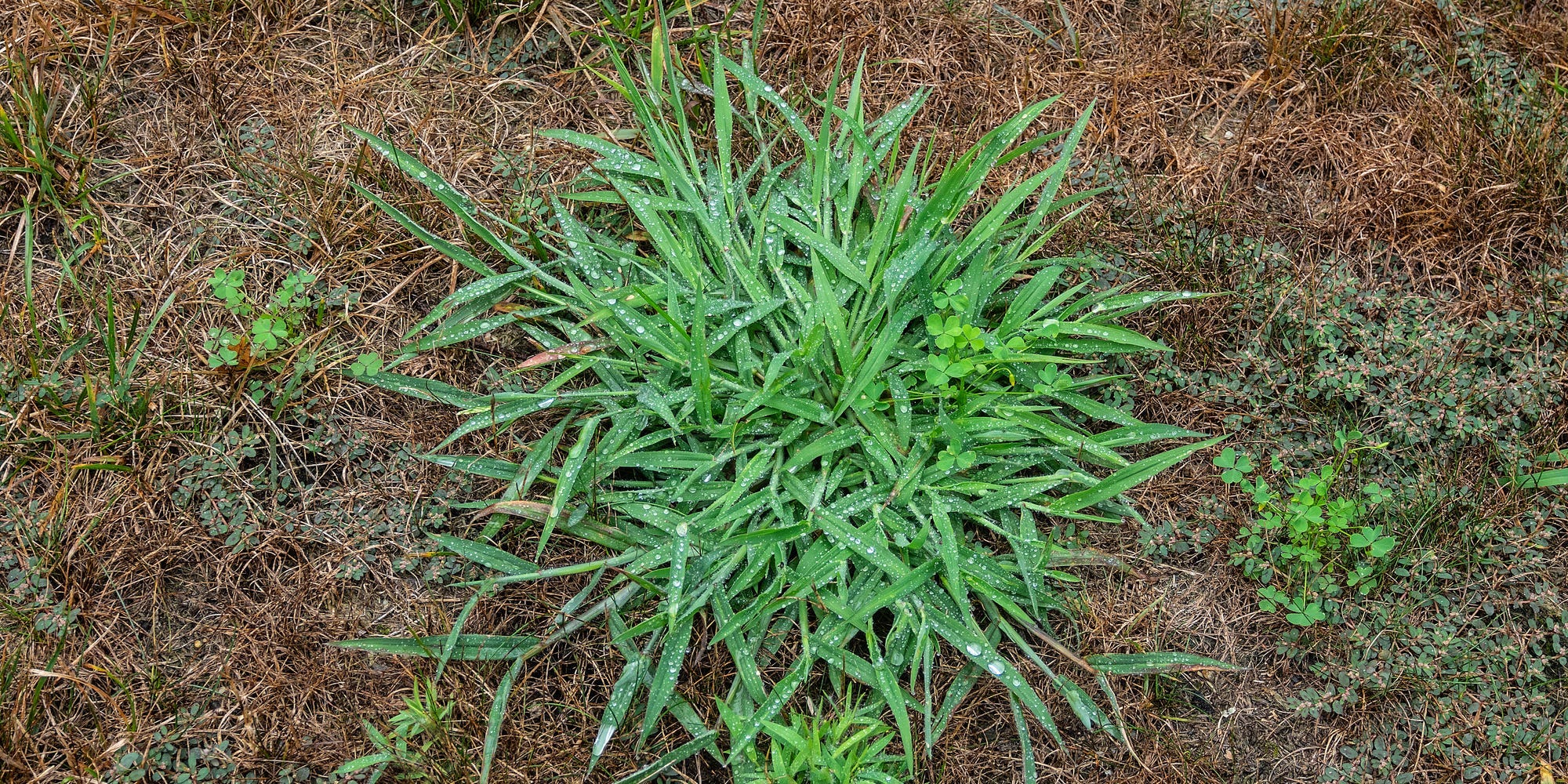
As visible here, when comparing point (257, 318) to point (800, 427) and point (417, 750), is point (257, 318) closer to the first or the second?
point (417, 750)

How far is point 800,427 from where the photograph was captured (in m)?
2.03

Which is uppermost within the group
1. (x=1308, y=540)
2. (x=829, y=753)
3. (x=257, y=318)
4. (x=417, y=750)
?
(x=1308, y=540)

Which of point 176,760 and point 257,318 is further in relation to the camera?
point 257,318

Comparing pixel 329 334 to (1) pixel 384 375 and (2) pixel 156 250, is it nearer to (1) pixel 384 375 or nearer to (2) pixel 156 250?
(1) pixel 384 375

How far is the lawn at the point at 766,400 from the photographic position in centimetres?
200

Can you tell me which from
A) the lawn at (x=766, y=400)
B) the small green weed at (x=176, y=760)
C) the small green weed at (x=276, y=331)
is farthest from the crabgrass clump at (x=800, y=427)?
the small green weed at (x=176, y=760)

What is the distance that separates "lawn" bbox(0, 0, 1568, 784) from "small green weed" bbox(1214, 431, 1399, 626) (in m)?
0.01

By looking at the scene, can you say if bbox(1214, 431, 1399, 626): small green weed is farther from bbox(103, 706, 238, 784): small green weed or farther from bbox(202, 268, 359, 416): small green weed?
bbox(103, 706, 238, 784): small green weed

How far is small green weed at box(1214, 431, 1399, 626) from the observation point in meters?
2.08

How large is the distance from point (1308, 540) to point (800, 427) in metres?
1.12

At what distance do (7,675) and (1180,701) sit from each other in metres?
2.37

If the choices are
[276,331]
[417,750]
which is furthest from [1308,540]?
[276,331]

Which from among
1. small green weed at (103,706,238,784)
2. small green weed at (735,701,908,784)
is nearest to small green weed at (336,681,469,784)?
small green weed at (103,706,238,784)

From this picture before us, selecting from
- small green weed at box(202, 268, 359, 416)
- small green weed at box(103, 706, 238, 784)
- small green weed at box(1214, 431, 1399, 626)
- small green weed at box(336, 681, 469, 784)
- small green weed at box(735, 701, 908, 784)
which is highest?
small green weed at box(1214, 431, 1399, 626)
